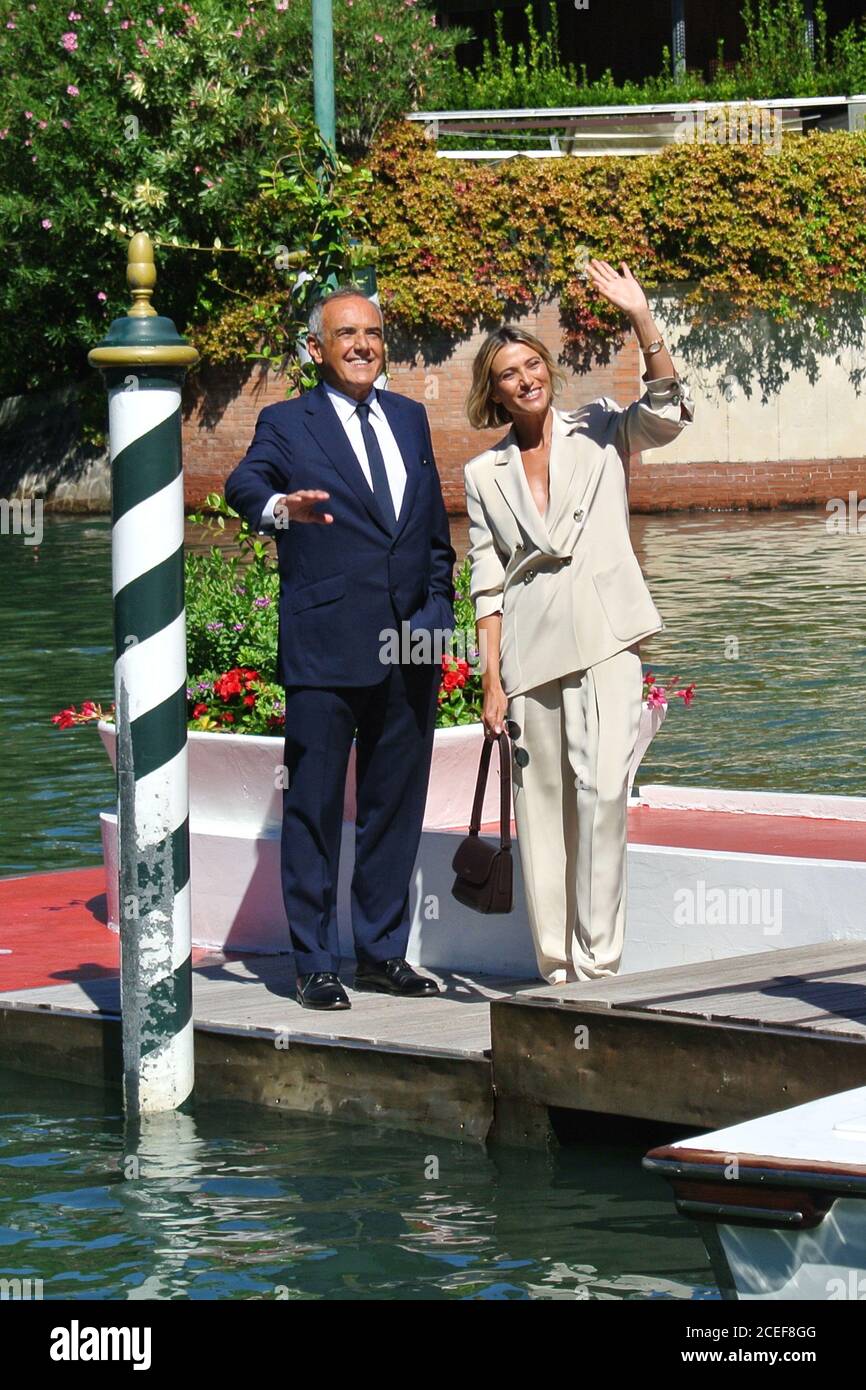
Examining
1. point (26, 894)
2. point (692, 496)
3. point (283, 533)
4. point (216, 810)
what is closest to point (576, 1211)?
point (283, 533)

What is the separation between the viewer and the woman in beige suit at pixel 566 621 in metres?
6.26

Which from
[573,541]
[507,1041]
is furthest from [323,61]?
[507,1041]

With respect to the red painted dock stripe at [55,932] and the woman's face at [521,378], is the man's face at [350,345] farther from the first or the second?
the red painted dock stripe at [55,932]

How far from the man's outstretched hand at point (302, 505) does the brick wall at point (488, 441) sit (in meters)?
21.0

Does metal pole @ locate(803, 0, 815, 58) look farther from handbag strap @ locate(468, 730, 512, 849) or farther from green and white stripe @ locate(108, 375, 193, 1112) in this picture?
green and white stripe @ locate(108, 375, 193, 1112)

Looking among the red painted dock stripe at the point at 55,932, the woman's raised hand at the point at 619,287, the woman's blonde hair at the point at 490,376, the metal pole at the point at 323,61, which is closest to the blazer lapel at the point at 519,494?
the woman's blonde hair at the point at 490,376

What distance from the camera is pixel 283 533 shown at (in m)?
6.50

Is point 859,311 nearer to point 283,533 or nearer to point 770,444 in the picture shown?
point 770,444

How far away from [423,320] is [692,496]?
160 inches

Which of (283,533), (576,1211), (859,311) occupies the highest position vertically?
(859,311)

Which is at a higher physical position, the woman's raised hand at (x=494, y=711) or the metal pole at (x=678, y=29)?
the metal pole at (x=678, y=29)

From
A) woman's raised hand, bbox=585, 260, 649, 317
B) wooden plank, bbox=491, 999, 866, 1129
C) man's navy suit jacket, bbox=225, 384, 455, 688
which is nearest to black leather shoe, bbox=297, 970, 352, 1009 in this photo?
wooden plank, bbox=491, 999, 866, 1129

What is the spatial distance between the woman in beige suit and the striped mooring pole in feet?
2.84
